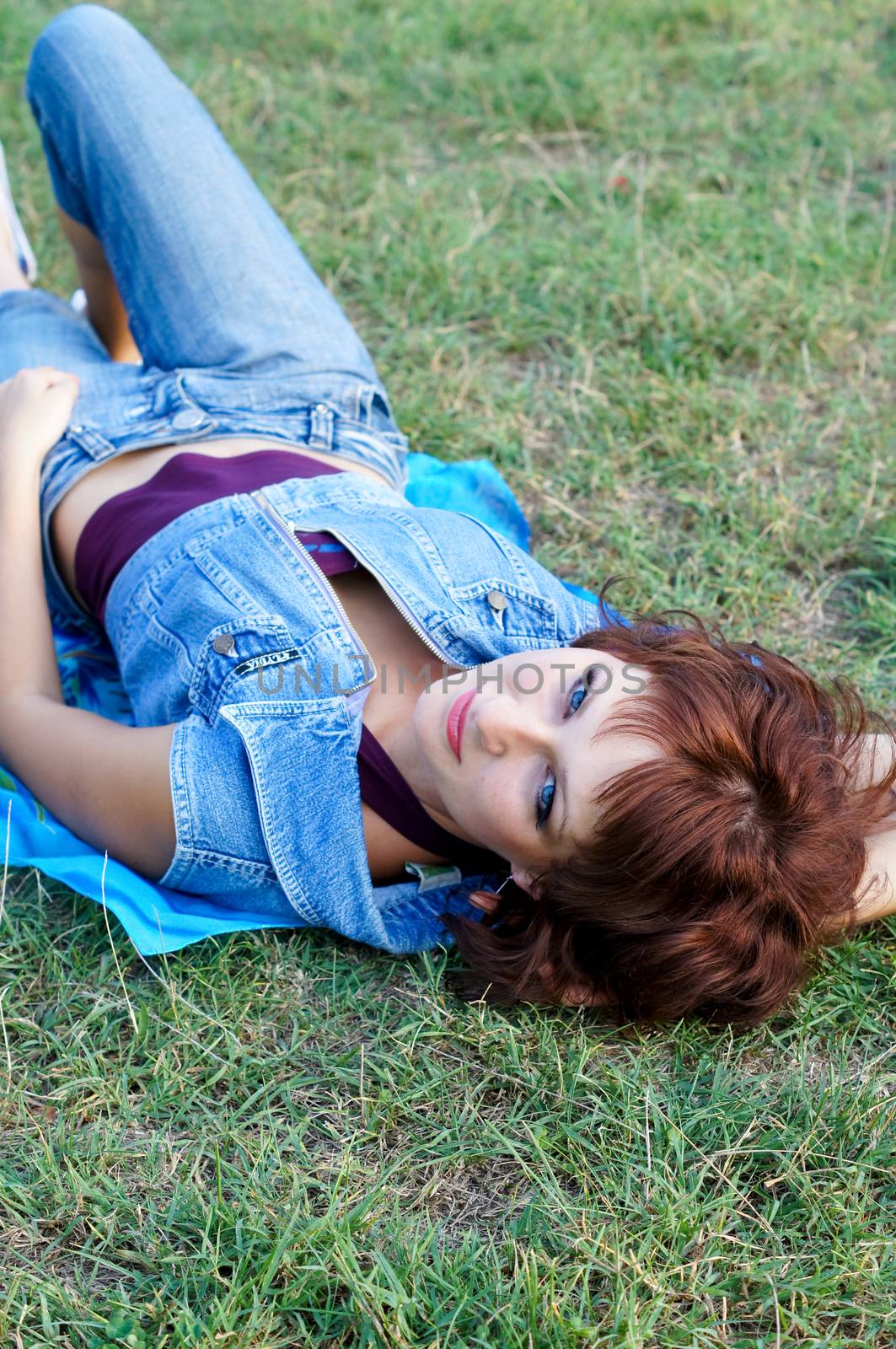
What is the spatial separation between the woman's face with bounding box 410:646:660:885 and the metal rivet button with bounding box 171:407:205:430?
1117mm

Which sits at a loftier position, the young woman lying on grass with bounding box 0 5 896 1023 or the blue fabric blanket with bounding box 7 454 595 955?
the young woman lying on grass with bounding box 0 5 896 1023

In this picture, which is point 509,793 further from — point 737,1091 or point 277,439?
point 277,439

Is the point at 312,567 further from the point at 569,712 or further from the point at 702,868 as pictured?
the point at 702,868

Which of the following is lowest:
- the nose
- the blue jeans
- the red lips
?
the red lips

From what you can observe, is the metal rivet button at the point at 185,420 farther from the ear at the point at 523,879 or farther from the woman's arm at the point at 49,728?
the ear at the point at 523,879

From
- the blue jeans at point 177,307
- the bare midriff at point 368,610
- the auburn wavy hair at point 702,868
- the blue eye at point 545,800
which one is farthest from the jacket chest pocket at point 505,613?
the blue jeans at point 177,307

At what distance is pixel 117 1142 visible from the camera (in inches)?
90.9

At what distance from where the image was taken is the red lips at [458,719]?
2.46m

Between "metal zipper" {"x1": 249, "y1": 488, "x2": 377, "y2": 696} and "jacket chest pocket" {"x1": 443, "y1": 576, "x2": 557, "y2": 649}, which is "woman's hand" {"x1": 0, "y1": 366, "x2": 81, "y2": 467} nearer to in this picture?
"metal zipper" {"x1": 249, "y1": 488, "x2": 377, "y2": 696}

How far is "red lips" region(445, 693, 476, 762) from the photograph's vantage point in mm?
2461

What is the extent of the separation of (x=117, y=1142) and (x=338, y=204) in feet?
12.3

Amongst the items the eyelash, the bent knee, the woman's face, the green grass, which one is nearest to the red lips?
the woman's face

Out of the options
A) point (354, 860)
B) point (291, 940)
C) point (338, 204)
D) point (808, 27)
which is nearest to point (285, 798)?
point (354, 860)

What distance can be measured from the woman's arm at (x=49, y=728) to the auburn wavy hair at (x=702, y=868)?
766 millimetres
